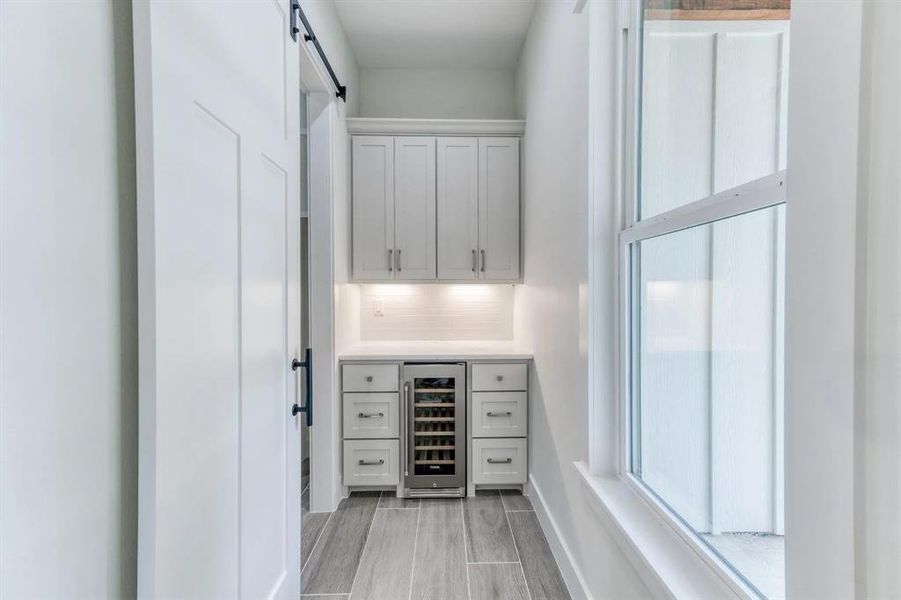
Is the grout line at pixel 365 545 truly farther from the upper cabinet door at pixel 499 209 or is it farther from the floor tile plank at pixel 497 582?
the upper cabinet door at pixel 499 209

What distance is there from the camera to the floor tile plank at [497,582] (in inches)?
71.9

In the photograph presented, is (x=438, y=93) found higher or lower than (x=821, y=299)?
higher

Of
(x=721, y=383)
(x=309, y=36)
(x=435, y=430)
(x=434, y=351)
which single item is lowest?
(x=435, y=430)

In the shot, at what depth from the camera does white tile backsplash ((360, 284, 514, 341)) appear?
3404mm

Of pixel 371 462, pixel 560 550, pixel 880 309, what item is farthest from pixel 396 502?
pixel 880 309

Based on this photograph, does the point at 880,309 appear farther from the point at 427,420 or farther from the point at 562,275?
the point at 427,420

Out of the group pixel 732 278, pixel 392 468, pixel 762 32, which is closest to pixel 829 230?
pixel 732 278

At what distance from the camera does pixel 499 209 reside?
3.08m

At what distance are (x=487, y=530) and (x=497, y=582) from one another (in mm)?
434

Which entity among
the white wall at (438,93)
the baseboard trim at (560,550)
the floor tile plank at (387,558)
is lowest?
the floor tile plank at (387,558)

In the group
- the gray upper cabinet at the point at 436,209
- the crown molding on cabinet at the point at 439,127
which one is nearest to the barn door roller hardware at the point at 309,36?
the crown molding on cabinet at the point at 439,127

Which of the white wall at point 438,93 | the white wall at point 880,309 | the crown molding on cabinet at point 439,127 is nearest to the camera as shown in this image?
the white wall at point 880,309

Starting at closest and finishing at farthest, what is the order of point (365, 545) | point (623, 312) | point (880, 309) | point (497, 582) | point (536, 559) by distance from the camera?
point (880, 309), point (623, 312), point (497, 582), point (536, 559), point (365, 545)

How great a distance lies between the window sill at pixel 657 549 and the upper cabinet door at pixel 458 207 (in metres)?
1.89
